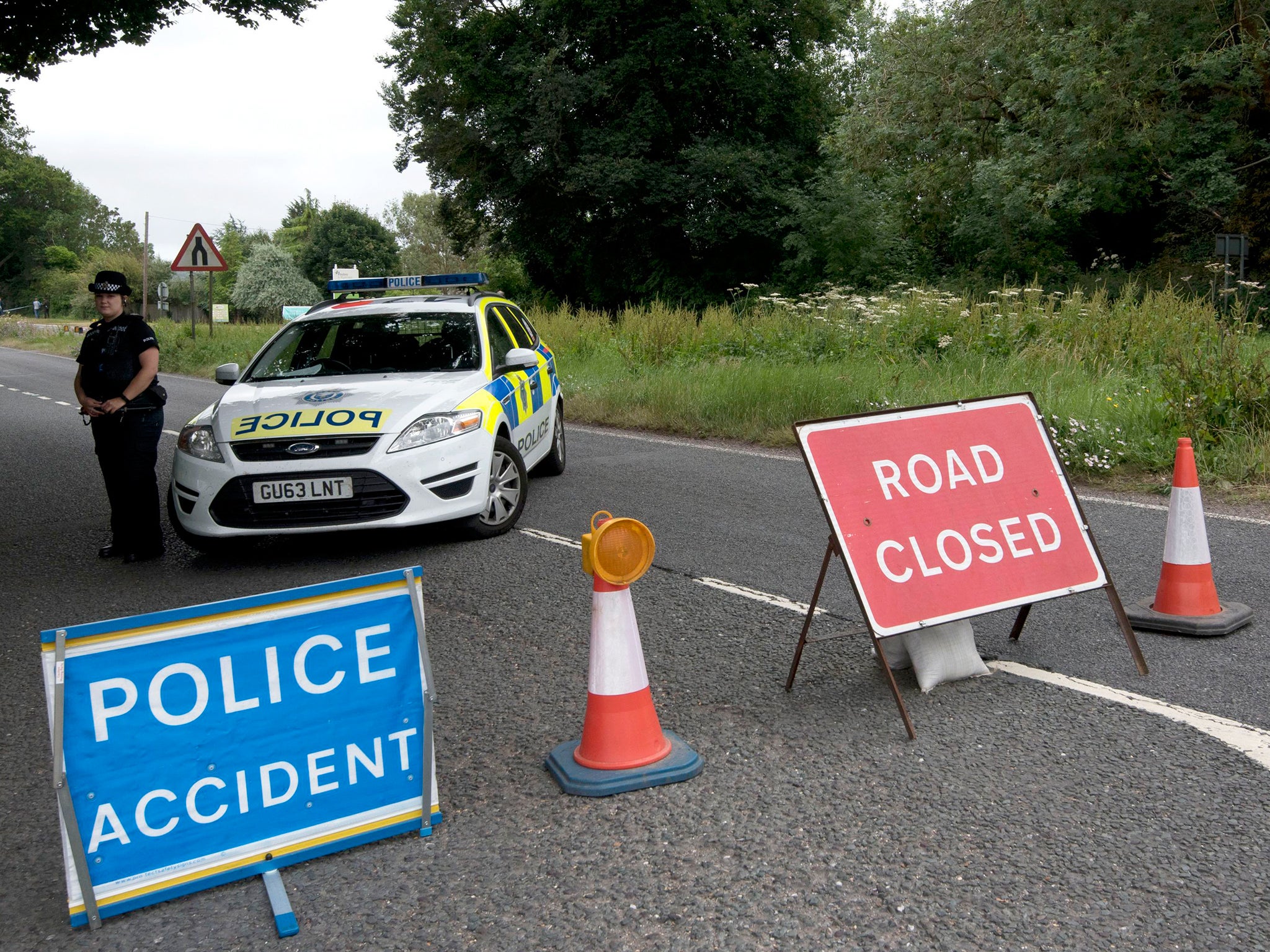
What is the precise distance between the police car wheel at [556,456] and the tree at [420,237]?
74.3 m

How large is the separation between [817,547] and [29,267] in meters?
137

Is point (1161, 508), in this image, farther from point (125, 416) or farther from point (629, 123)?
point (629, 123)

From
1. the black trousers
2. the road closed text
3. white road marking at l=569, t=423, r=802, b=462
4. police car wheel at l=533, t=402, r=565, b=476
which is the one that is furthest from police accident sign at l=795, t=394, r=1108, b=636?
police car wheel at l=533, t=402, r=565, b=476

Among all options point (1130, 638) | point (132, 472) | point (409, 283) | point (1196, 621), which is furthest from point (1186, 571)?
point (409, 283)

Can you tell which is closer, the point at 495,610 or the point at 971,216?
the point at 495,610

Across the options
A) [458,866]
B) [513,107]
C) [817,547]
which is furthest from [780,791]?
[513,107]

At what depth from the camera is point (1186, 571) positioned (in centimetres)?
503

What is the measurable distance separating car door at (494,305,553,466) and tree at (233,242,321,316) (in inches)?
2602

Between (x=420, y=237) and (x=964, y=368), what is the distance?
9284cm

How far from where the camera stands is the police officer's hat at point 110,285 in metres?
6.69

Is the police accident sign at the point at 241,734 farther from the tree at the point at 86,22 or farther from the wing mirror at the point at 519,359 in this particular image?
the tree at the point at 86,22

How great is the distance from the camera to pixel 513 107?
38.2 metres

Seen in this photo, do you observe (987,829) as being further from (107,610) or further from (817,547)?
(107,610)

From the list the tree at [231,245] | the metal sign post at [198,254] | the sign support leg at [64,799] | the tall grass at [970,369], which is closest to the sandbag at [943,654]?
the sign support leg at [64,799]
